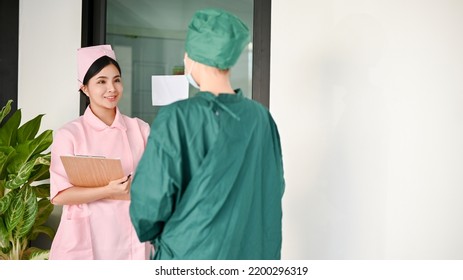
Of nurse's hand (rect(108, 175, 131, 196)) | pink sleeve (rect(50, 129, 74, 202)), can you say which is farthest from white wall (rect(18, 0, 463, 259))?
pink sleeve (rect(50, 129, 74, 202))

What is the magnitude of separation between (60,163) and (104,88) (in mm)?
352

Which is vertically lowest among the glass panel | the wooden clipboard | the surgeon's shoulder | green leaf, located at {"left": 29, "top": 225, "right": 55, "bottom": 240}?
green leaf, located at {"left": 29, "top": 225, "right": 55, "bottom": 240}

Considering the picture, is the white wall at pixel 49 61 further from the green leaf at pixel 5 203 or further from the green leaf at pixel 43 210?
the green leaf at pixel 5 203

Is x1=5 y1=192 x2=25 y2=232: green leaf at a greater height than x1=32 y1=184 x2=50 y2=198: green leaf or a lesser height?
lesser

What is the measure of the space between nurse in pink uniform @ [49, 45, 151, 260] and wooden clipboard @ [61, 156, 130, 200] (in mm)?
63

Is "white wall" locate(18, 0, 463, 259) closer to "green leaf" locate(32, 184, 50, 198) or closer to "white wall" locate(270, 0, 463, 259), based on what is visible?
"white wall" locate(270, 0, 463, 259)

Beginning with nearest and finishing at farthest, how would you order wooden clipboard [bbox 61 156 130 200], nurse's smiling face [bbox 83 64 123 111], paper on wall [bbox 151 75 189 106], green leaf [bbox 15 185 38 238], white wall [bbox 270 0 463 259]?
wooden clipboard [bbox 61 156 130 200] < white wall [bbox 270 0 463 259] < nurse's smiling face [bbox 83 64 123 111] < green leaf [bbox 15 185 38 238] < paper on wall [bbox 151 75 189 106]

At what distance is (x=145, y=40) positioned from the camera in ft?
11.0

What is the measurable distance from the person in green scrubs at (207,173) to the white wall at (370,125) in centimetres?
90

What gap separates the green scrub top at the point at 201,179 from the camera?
5.06 feet

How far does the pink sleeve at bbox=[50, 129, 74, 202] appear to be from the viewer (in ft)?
7.59

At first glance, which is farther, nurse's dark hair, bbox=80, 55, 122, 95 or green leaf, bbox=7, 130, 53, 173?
green leaf, bbox=7, 130, 53, 173

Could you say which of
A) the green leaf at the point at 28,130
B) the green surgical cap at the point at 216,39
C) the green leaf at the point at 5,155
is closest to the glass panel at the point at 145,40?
the green leaf at the point at 28,130
